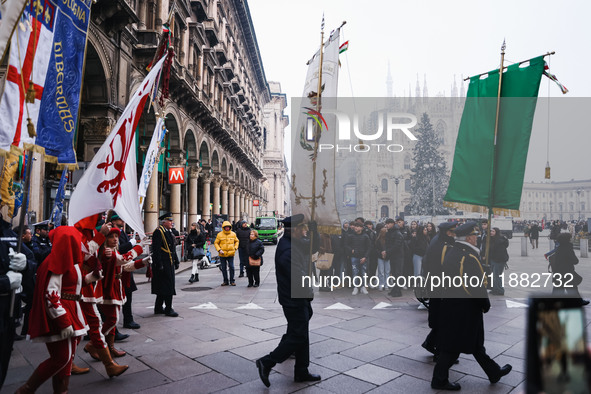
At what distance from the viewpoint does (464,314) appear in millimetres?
4191

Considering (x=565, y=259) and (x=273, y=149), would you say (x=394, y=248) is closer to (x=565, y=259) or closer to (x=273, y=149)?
(x=565, y=259)

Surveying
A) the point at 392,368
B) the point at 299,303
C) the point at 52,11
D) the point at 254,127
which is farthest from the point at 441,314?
the point at 254,127

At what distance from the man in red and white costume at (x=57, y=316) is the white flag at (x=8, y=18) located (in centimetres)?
169

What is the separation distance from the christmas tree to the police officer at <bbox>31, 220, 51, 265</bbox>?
124 feet

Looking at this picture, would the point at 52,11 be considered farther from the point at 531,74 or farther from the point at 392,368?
the point at 531,74

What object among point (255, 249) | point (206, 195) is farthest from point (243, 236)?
point (206, 195)

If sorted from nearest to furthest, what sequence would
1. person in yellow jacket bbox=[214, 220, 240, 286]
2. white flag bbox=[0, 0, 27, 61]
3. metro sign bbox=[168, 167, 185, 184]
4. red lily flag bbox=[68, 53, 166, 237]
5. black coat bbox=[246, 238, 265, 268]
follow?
white flag bbox=[0, 0, 27, 61] → red lily flag bbox=[68, 53, 166, 237] → black coat bbox=[246, 238, 265, 268] → person in yellow jacket bbox=[214, 220, 240, 286] → metro sign bbox=[168, 167, 185, 184]

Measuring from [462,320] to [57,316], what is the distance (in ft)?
12.5

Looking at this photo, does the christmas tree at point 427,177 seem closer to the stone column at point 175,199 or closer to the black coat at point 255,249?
the stone column at point 175,199

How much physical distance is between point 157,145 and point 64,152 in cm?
314

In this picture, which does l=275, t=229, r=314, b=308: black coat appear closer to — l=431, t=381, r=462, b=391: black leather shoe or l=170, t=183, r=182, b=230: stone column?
l=431, t=381, r=462, b=391: black leather shoe

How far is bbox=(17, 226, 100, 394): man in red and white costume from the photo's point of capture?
357cm

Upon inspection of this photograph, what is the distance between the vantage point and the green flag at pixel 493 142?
18.4 feet

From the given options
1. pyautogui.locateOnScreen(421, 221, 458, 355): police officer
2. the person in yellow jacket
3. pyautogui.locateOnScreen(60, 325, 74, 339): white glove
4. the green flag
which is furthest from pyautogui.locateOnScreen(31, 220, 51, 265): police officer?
the green flag
